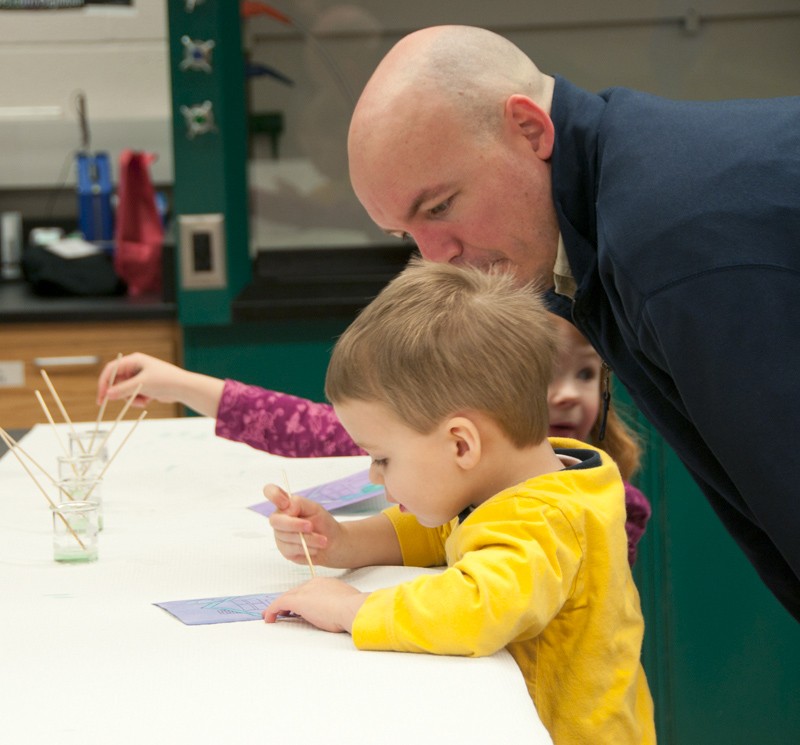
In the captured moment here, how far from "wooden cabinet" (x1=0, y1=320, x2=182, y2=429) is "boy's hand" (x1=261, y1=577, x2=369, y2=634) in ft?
6.20

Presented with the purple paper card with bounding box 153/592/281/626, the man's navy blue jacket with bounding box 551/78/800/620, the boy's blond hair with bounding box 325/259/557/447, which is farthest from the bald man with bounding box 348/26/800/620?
the purple paper card with bounding box 153/592/281/626

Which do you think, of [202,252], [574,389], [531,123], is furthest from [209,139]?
[531,123]

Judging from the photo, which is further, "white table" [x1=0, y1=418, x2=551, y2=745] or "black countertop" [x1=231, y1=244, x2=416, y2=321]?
"black countertop" [x1=231, y1=244, x2=416, y2=321]

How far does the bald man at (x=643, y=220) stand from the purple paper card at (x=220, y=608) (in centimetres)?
46

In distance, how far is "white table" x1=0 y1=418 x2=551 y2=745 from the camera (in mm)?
869

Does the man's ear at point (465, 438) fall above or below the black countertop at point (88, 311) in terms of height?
above

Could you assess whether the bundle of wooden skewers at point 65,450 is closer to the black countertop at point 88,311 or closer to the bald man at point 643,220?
the bald man at point 643,220

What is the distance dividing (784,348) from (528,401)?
24 centimetres

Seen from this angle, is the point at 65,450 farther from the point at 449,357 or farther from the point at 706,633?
the point at 706,633

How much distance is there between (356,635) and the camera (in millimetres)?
1026

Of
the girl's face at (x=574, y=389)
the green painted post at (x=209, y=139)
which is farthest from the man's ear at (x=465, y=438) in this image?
the green painted post at (x=209, y=139)

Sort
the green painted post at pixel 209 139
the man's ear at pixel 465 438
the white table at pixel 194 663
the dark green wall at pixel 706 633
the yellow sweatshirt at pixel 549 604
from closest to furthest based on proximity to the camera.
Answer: the white table at pixel 194 663 < the yellow sweatshirt at pixel 549 604 < the man's ear at pixel 465 438 < the dark green wall at pixel 706 633 < the green painted post at pixel 209 139

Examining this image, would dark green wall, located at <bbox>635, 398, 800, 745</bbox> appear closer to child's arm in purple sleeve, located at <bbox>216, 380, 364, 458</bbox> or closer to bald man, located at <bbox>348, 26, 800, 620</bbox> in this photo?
child's arm in purple sleeve, located at <bbox>216, 380, 364, 458</bbox>

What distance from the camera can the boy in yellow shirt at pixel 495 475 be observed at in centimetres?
107
